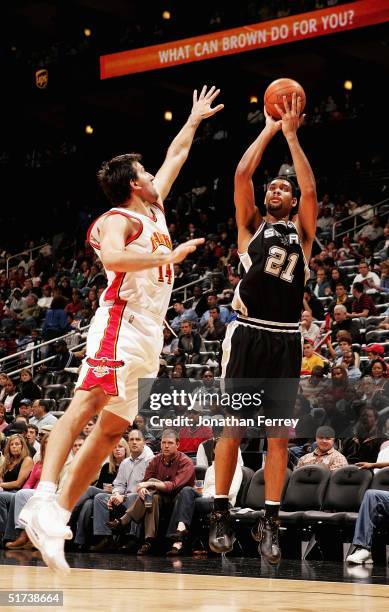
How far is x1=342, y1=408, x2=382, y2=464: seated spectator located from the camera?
1020 cm

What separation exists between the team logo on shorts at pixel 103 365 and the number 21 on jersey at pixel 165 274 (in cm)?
54

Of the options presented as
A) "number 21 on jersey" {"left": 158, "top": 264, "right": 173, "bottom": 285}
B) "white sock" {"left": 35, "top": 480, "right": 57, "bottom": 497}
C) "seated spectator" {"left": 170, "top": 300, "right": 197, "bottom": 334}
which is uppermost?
"seated spectator" {"left": 170, "top": 300, "right": 197, "bottom": 334}

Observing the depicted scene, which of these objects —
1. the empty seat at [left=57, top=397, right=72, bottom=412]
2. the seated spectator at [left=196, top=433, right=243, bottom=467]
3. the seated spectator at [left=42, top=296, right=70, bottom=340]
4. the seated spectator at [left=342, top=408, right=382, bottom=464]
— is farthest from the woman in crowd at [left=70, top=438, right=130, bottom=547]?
the seated spectator at [left=42, top=296, right=70, bottom=340]

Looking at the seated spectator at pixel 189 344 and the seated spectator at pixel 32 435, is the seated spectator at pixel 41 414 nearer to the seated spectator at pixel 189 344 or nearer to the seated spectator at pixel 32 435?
the seated spectator at pixel 32 435

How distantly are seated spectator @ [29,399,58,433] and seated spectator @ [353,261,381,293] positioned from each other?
5.03 m

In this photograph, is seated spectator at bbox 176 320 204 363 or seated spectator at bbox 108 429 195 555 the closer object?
seated spectator at bbox 108 429 195 555

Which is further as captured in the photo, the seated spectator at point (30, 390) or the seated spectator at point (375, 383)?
the seated spectator at point (30, 390)

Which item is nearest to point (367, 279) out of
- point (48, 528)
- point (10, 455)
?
point (10, 455)

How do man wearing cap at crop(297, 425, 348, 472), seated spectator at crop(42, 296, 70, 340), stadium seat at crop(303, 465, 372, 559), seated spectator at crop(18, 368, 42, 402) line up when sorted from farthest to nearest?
seated spectator at crop(42, 296, 70, 340) < seated spectator at crop(18, 368, 42, 402) < man wearing cap at crop(297, 425, 348, 472) < stadium seat at crop(303, 465, 372, 559)

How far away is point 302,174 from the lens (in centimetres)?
623

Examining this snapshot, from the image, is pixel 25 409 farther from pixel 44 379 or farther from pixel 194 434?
pixel 194 434

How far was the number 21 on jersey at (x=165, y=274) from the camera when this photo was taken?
552 cm

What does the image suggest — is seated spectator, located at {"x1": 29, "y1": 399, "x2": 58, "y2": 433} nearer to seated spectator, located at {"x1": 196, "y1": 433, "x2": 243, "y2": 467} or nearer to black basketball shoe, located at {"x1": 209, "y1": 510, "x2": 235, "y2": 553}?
seated spectator, located at {"x1": 196, "y1": 433, "x2": 243, "y2": 467}

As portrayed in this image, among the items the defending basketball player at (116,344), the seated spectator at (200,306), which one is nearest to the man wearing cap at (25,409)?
the seated spectator at (200,306)
